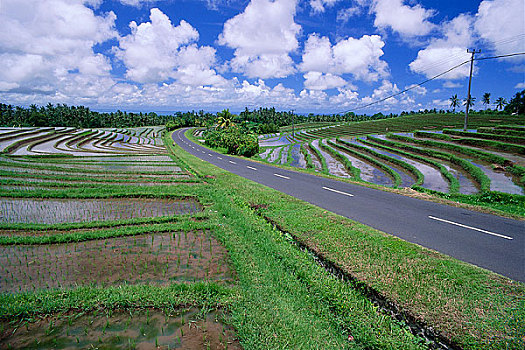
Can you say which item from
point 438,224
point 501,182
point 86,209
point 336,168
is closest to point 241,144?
point 336,168

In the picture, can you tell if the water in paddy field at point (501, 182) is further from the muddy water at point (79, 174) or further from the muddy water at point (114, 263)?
the muddy water at point (79, 174)

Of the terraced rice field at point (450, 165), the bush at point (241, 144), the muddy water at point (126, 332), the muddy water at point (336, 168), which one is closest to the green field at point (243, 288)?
the muddy water at point (126, 332)

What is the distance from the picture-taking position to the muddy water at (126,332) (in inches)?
148

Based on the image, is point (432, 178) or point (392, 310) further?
point (432, 178)

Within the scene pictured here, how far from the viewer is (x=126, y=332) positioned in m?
4.01

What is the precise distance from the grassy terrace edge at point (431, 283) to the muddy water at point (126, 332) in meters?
2.86

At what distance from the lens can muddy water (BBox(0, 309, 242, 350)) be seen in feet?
12.3

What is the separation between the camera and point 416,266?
524 cm

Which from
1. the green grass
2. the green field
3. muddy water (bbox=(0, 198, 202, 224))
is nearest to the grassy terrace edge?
the green field

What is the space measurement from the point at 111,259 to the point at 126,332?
255cm

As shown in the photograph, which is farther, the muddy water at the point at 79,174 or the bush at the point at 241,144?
the bush at the point at 241,144

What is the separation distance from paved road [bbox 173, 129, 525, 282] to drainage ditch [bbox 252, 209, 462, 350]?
269 centimetres

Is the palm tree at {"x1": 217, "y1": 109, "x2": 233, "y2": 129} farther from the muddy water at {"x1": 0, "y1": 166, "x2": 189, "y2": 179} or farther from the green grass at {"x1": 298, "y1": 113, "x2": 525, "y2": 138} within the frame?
the muddy water at {"x1": 0, "y1": 166, "x2": 189, "y2": 179}

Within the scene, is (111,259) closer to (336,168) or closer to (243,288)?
(243,288)
